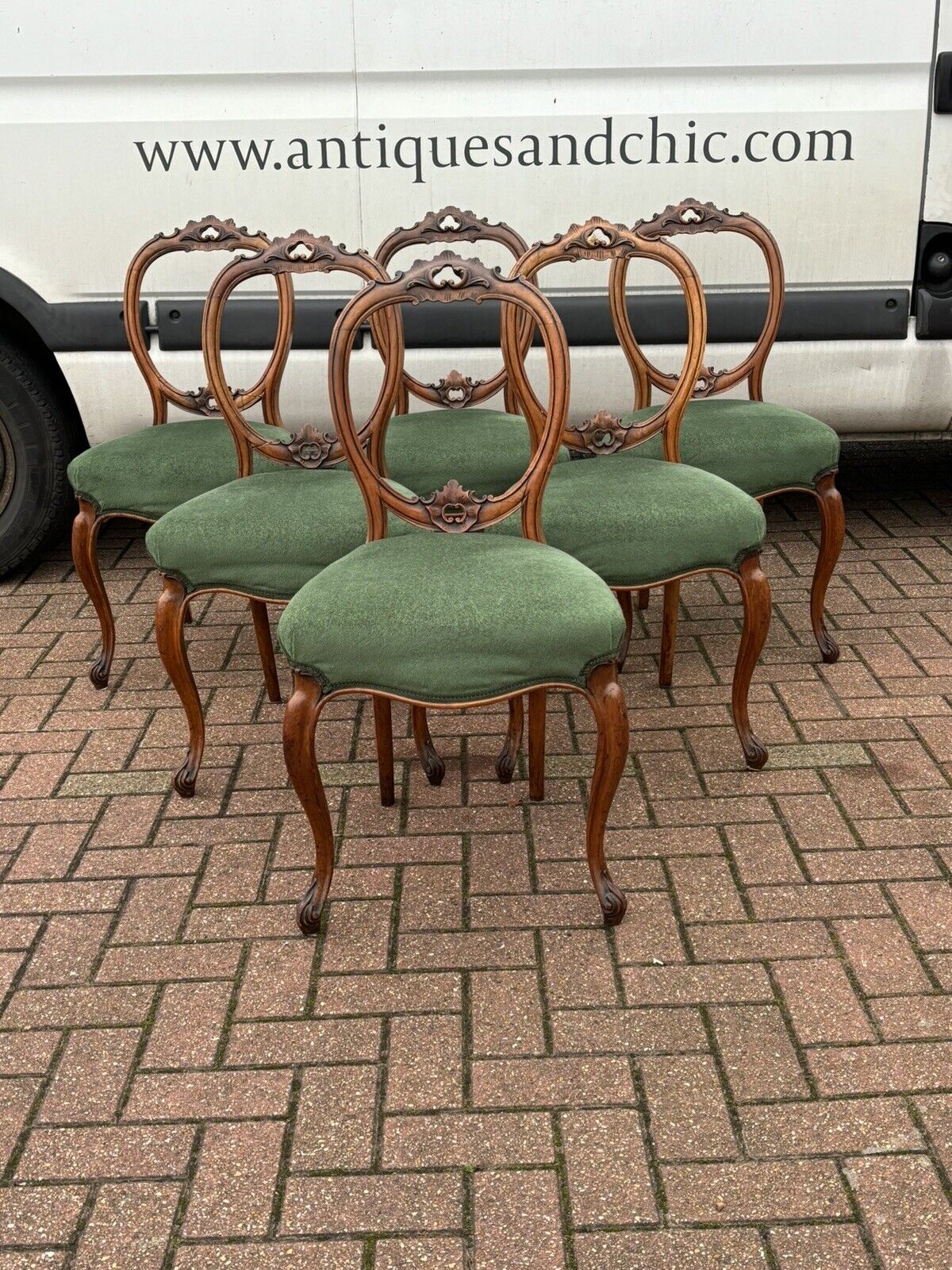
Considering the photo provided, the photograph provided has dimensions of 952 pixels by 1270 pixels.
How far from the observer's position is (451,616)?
2180mm

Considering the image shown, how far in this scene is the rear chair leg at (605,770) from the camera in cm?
225

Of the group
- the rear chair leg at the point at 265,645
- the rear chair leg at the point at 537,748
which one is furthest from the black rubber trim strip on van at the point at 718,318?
the rear chair leg at the point at 537,748

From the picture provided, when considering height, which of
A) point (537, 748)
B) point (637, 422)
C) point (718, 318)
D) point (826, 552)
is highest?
point (718, 318)

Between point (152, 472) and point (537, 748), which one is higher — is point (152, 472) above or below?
above

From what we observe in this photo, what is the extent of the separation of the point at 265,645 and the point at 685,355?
118cm

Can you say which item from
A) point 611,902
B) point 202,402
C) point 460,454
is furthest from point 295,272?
point 611,902

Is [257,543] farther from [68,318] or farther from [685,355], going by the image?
[68,318]

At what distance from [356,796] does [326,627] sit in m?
0.70

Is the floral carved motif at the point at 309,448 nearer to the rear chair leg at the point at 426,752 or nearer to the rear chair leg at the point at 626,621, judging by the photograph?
the rear chair leg at the point at 426,752

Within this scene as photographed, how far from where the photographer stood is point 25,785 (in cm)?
288

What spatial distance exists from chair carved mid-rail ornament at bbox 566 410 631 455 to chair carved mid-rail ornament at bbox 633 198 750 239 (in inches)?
21.5

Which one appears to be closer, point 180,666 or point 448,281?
point 448,281

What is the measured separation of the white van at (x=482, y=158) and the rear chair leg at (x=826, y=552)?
2.04ft

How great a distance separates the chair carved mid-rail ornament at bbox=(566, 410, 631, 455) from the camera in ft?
9.81
